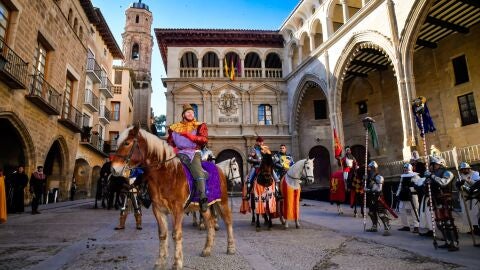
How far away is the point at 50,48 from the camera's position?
601 inches

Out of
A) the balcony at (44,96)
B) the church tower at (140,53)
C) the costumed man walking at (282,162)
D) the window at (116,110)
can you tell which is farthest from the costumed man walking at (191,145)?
the church tower at (140,53)

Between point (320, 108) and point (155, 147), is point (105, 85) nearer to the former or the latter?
point (320, 108)

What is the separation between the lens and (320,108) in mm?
27078

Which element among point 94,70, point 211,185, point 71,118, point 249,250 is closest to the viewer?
point 211,185

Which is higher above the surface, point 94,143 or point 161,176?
point 94,143

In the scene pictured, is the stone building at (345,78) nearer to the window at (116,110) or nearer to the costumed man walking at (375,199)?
the costumed man walking at (375,199)

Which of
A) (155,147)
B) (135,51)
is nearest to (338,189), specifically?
(155,147)

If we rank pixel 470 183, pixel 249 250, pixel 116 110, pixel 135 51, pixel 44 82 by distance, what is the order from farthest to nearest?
pixel 135 51
pixel 116 110
pixel 44 82
pixel 470 183
pixel 249 250

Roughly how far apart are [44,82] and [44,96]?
2.66 ft

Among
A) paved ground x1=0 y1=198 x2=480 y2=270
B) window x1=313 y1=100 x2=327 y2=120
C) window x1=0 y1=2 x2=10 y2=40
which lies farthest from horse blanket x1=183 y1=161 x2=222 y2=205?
window x1=313 y1=100 x2=327 y2=120

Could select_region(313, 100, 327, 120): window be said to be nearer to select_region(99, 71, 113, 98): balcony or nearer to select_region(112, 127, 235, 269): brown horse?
select_region(99, 71, 113, 98): balcony

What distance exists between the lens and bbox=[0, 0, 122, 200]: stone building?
11773 millimetres

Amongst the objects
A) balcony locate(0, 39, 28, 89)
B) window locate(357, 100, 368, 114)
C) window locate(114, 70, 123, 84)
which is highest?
window locate(114, 70, 123, 84)

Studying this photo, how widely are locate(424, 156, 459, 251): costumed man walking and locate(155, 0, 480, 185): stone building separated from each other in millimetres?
9703
